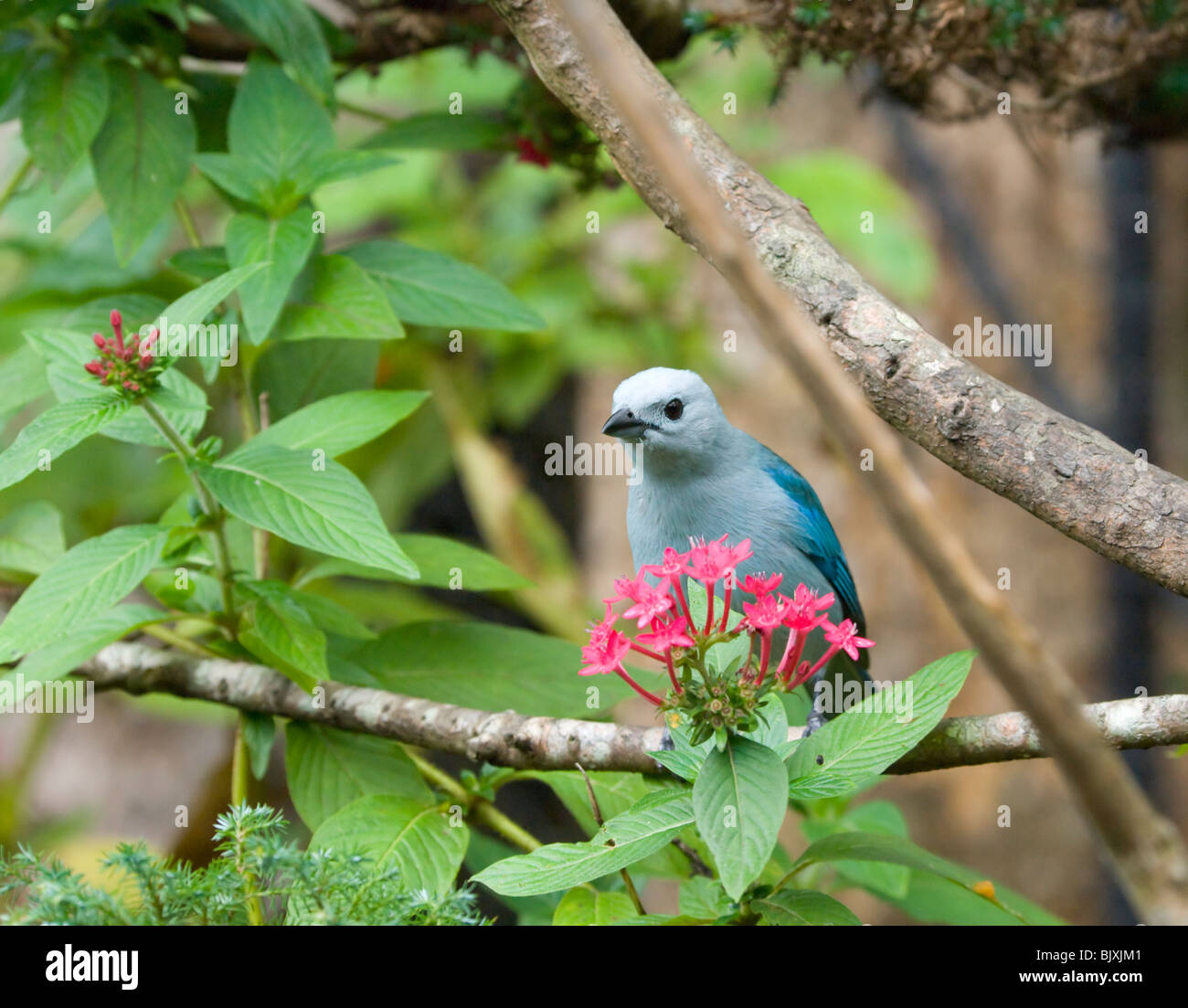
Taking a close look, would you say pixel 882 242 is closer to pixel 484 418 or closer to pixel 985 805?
pixel 484 418

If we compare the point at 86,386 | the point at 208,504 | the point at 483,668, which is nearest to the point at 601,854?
the point at 483,668

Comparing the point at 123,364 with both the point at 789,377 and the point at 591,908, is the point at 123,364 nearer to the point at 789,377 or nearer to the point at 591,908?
the point at 591,908

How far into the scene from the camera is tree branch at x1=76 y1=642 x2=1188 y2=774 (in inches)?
63.6

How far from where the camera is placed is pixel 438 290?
2449 mm

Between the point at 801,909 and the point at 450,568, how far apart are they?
108 cm

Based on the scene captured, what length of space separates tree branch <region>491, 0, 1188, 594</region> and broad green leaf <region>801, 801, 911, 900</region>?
2.71ft

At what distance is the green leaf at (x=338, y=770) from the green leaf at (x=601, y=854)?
2.06 feet

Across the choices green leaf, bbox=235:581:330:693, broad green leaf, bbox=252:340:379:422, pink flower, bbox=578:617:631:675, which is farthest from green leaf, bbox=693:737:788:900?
broad green leaf, bbox=252:340:379:422

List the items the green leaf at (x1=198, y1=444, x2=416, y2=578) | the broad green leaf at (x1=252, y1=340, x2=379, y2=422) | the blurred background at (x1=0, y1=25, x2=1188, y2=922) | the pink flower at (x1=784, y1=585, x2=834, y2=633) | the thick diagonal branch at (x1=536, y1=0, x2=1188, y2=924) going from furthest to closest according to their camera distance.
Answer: the blurred background at (x1=0, y1=25, x2=1188, y2=922) → the broad green leaf at (x1=252, y1=340, x2=379, y2=422) → the green leaf at (x1=198, y1=444, x2=416, y2=578) → the pink flower at (x1=784, y1=585, x2=834, y2=633) → the thick diagonal branch at (x1=536, y1=0, x2=1188, y2=924)

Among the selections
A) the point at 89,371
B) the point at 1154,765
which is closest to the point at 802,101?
the point at 1154,765

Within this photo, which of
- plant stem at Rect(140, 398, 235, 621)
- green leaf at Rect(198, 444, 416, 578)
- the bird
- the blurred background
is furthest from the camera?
the blurred background

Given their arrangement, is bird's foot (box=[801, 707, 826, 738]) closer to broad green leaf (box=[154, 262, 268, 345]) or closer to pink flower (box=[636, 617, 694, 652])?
pink flower (box=[636, 617, 694, 652])
